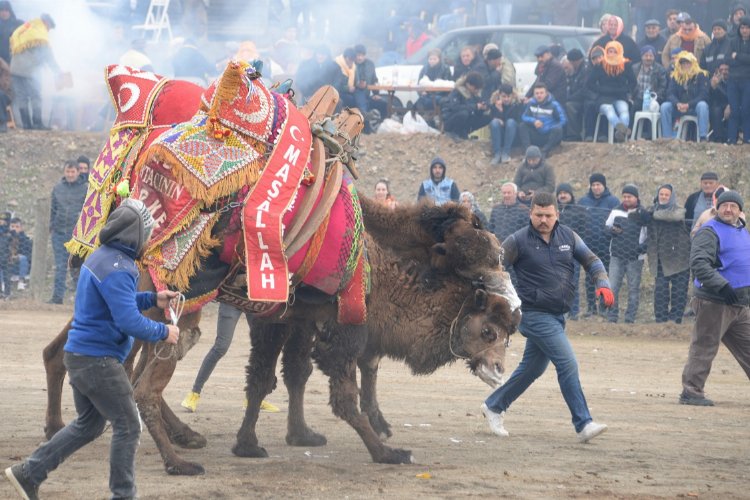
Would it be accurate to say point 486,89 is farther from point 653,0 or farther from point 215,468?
point 215,468

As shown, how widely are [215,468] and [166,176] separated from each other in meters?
1.93

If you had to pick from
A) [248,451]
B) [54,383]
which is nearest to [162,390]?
[248,451]

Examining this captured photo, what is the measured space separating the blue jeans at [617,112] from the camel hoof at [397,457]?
13.2m

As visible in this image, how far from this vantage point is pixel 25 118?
23.1 m

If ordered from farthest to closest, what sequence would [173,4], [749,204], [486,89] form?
[173,4] → [486,89] → [749,204]

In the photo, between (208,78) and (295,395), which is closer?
(295,395)

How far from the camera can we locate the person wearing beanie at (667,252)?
16.1 meters

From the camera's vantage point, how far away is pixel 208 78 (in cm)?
2253

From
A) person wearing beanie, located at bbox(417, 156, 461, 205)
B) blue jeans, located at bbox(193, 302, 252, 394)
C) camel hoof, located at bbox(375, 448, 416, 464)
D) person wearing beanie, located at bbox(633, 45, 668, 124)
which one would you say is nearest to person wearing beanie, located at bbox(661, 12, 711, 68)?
person wearing beanie, located at bbox(633, 45, 668, 124)

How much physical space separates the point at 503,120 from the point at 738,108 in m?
3.91

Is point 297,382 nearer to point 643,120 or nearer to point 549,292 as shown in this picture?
point 549,292

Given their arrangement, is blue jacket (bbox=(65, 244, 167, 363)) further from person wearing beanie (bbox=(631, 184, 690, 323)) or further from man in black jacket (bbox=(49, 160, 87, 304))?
man in black jacket (bbox=(49, 160, 87, 304))

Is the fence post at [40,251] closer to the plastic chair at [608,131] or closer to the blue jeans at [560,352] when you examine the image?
the plastic chair at [608,131]

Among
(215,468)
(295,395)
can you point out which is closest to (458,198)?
(295,395)
